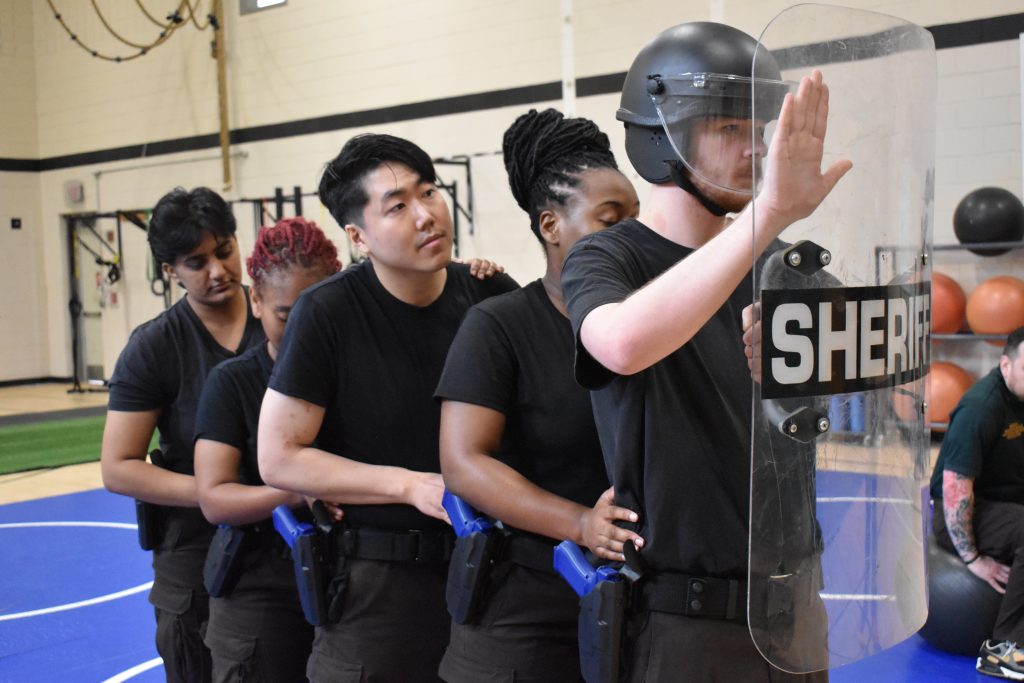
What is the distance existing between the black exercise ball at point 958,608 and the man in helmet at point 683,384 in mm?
2945

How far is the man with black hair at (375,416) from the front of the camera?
2238 millimetres

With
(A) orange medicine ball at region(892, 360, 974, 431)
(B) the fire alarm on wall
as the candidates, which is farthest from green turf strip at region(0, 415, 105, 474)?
(A) orange medicine ball at region(892, 360, 974, 431)

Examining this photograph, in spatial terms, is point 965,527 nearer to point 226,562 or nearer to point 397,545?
point 397,545

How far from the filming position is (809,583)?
1.28 m

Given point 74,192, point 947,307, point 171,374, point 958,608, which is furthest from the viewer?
point 74,192

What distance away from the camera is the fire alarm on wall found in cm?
1487

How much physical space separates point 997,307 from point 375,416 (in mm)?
6245

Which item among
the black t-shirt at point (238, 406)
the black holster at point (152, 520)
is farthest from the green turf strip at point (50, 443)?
the black t-shirt at point (238, 406)

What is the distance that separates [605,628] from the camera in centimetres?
152

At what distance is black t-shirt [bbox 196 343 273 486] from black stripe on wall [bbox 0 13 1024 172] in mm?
6624

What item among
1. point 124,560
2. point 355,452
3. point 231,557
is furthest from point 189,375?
point 124,560

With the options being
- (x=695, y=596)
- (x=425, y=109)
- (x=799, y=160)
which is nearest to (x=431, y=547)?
(x=695, y=596)

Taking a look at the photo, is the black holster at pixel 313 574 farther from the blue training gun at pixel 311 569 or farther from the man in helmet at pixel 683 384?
the man in helmet at pixel 683 384

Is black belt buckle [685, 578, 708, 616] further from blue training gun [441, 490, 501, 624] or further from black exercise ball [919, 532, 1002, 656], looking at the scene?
black exercise ball [919, 532, 1002, 656]
